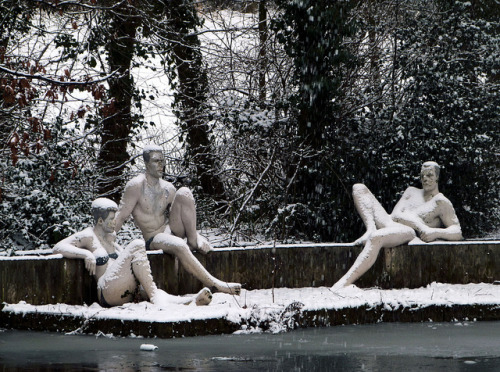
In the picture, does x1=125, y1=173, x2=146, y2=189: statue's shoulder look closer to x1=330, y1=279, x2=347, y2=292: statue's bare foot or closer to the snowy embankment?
the snowy embankment

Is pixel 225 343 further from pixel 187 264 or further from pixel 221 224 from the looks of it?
pixel 221 224

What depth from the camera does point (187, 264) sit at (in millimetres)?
10945

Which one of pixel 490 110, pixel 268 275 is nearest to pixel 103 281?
pixel 268 275

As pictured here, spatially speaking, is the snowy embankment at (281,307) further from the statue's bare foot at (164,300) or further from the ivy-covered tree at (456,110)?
the ivy-covered tree at (456,110)

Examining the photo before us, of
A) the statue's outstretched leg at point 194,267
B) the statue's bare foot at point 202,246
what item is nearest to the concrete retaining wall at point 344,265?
the statue's bare foot at point 202,246

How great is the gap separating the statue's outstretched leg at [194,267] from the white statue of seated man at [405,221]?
5.43 ft

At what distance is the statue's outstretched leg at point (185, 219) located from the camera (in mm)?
11352

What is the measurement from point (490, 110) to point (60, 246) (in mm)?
11116

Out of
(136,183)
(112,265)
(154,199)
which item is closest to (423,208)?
(154,199)

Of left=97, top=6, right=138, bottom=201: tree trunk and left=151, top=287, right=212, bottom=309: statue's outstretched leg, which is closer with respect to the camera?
left=151, top=287, right=212, bottom=309: statue's outstretched leg

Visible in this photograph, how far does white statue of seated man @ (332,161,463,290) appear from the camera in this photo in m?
12.1

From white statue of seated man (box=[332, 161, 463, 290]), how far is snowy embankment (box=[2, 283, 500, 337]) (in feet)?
1.80

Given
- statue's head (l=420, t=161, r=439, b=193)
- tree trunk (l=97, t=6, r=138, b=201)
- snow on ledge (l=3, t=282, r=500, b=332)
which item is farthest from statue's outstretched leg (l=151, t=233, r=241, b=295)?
tree trunk (l=97, t=6, r=138, b=201)

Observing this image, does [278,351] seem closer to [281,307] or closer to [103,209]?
[281,307]
